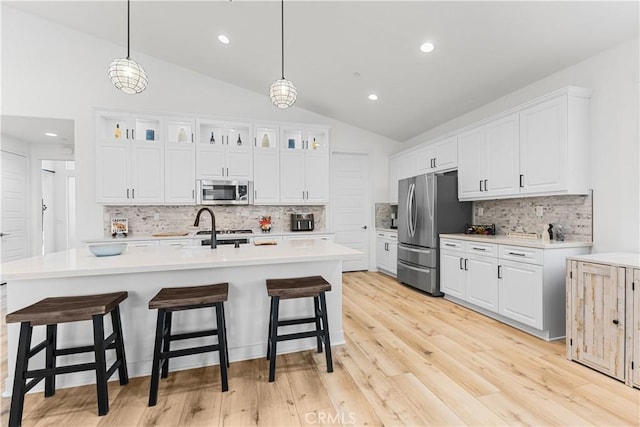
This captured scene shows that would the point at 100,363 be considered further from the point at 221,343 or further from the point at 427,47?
the point at 427,47

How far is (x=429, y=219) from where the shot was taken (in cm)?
419

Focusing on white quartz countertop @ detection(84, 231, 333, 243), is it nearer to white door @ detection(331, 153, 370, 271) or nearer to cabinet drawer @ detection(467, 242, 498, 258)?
white door @ detection(331, 153, 370, 271)

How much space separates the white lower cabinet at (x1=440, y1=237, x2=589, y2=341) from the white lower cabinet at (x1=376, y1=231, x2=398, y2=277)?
1.38m

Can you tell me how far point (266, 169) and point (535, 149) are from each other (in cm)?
364

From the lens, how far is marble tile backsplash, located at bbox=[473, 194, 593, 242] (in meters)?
2.98

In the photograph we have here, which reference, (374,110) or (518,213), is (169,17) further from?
(518,213)

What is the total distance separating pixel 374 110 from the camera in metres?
5.01

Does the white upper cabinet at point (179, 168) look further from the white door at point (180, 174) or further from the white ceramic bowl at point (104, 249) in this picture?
the white ceramic bowl at point (104, 249)

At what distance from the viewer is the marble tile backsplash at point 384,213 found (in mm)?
5980

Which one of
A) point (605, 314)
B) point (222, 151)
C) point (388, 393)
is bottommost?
point (388, 393)

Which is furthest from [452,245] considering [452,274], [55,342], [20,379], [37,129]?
[37,129]

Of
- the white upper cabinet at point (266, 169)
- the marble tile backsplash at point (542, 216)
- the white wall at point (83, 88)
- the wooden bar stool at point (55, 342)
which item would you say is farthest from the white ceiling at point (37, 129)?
the marble tile backsplash at point (542, 216)

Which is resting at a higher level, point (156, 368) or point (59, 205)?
point (59, 205)

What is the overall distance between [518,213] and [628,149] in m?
1.22
